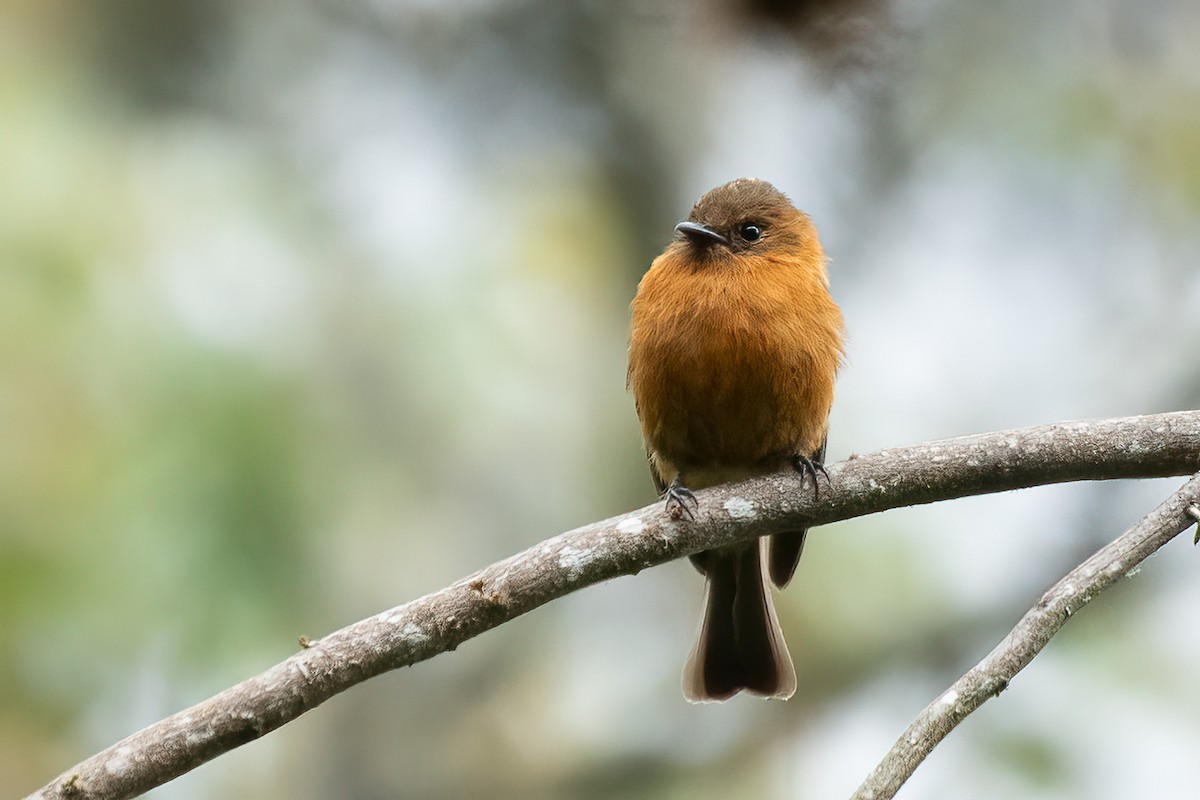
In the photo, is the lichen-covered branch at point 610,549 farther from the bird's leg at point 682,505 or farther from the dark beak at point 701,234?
the dark beak at point 701,234

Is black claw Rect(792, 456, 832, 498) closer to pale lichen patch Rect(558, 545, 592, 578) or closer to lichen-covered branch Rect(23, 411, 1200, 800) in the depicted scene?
lichen-covered branch Rect(23, 411, 1200, 800)

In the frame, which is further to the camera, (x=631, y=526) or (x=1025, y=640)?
(x=631, y=526)

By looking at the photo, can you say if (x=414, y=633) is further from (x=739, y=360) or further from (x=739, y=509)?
(x=739, y=360)

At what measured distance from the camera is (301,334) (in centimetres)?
534

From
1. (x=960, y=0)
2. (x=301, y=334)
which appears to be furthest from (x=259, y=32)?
(x=960, y=0)

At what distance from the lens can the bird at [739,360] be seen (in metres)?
4.13

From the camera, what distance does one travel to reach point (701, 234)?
4473 millimetres

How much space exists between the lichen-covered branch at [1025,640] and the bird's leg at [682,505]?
38.2 inches

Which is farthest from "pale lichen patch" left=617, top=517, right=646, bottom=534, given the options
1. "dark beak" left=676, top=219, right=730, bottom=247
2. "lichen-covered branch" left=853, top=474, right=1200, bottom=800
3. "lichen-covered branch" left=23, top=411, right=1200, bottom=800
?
"dark beak" left=676, top=219, right=730, bottom=247

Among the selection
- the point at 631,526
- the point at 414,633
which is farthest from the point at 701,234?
the point at 414,633

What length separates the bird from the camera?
4133 mm

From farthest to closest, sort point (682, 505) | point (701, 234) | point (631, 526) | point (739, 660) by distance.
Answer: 1. point (739, 660)
2. point (701, 234)
3. point (682, 505)
4. point (631, 526)

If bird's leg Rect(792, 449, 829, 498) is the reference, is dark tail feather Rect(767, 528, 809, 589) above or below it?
above

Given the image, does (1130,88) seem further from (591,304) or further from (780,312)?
(780,312)
